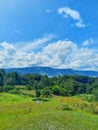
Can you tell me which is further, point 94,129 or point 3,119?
point 3,119

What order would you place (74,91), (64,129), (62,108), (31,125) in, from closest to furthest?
1. (64,129)
2. (31,125)
3. (62,108)
4. (74,91)

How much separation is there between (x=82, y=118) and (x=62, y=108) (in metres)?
13.9

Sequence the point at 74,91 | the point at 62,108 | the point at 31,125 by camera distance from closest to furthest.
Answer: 1. the point at 31,125
2. the point at 62,108
3. the point at 74,91

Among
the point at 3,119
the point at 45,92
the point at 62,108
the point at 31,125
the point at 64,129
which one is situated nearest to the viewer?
the point at 64,129

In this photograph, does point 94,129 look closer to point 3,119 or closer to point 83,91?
point 3,119

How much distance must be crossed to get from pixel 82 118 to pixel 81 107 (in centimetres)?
1629

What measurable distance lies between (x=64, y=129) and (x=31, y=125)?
4977mm

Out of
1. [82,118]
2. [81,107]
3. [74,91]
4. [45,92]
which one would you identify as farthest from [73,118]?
[74,91]

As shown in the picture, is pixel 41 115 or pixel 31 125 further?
pixel 41 115

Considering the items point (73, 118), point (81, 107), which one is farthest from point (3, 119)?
point (81, 107)

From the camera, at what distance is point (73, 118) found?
1844 inches

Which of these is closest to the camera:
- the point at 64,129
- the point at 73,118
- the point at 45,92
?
the point at 64,129

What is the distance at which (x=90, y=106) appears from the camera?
63750 mm

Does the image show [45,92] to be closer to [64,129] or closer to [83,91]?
[83,91]
